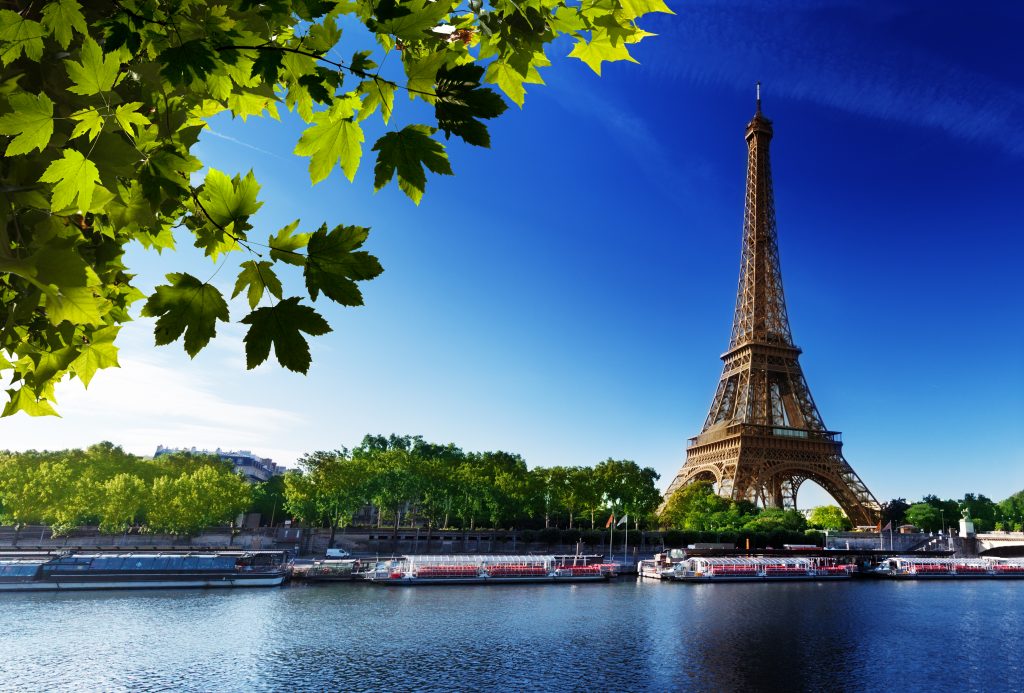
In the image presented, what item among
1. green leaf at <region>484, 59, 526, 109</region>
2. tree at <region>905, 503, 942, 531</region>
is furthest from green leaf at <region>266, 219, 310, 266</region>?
tree at <region>905, 503, 942, 531</region>

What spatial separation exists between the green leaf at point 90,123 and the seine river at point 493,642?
2459 cm

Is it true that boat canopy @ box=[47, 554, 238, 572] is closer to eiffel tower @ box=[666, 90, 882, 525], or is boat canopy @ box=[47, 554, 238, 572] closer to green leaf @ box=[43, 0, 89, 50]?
green leaf @ box=[43, 0, 89, 50]

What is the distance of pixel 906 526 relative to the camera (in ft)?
309

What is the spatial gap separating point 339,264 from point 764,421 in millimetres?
88456

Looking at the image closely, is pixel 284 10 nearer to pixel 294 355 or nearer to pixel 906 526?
pixel 294 355

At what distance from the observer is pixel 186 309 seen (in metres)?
1.86

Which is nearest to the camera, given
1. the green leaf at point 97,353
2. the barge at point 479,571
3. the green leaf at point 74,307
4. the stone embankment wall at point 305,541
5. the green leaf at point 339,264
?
the green leaf at point 339,264

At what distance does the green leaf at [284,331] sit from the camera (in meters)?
1.70

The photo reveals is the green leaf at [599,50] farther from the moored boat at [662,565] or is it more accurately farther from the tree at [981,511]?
the tree at [981,511]

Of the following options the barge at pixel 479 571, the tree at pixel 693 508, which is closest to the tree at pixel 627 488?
the tree at pixel 693 508

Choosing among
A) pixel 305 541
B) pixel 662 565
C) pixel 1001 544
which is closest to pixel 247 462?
pixel 305 541

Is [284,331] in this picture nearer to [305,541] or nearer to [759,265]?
[305,541]

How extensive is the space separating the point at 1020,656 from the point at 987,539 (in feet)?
248

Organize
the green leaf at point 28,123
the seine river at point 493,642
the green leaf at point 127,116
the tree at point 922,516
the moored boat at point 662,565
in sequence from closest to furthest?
1. the green leaf at point 28,123
2. the green leaf at point 127,116
3. the seine river at point 493,642
4. the moored boat at point 662,565
5. the tree at point 922,516
